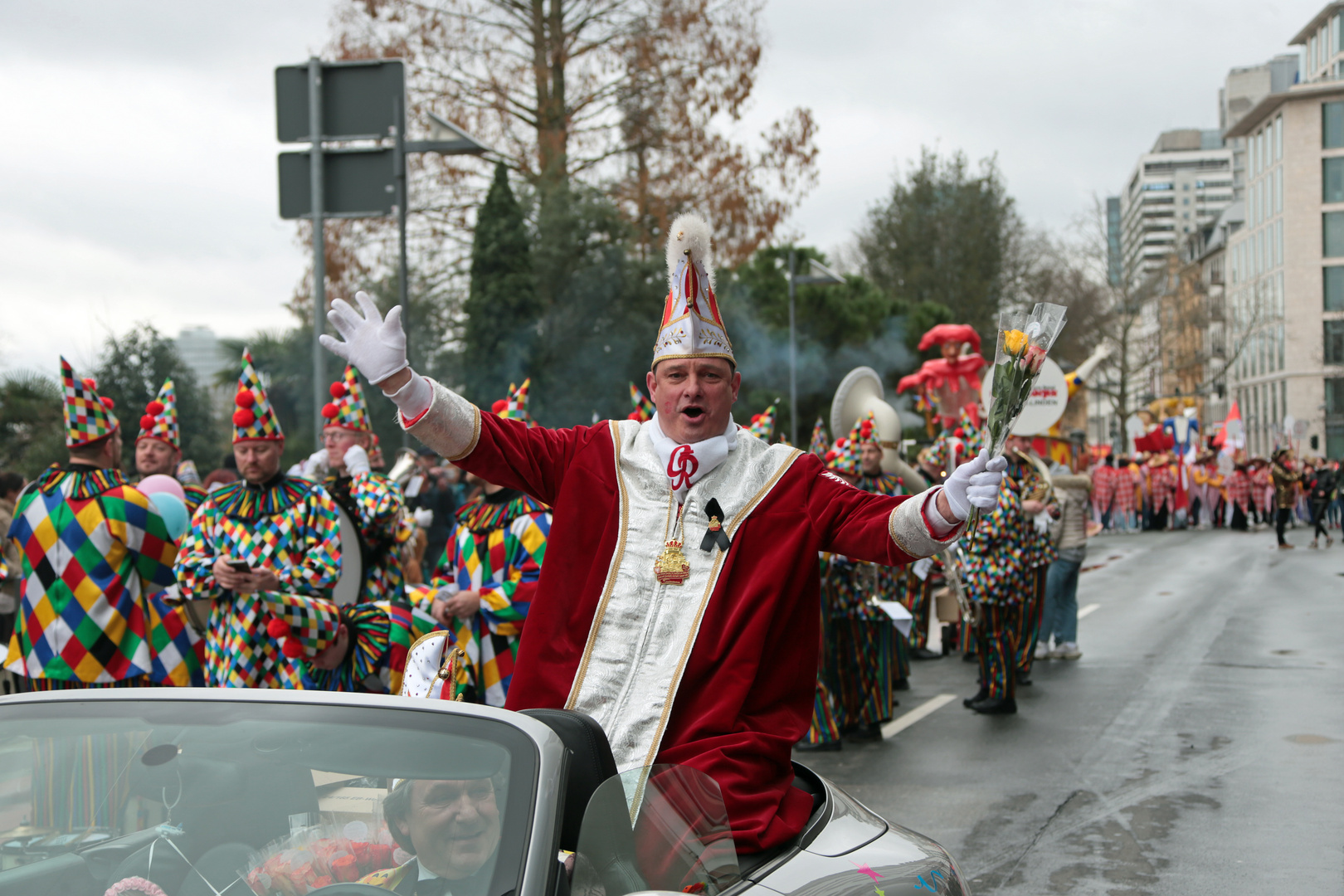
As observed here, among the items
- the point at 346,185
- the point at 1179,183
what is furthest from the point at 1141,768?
the point at 1179,183

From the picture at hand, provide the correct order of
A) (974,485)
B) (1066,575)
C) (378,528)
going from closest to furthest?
(974,485) → (378,528) → (1066,575)

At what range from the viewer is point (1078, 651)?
1134 centimetres

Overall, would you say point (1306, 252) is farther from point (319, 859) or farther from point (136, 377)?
point (319, 859)

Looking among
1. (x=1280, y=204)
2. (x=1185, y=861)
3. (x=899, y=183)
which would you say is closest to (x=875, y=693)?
Answer: (x=1185, y=861)

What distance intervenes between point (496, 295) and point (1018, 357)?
18.3 meters

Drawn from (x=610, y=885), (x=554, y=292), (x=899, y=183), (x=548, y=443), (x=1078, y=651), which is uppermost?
(x=899, y=183)

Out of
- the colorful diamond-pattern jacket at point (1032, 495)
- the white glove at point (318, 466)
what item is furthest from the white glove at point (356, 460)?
the colorful diamond-pattern jacket at point (1032, 495)

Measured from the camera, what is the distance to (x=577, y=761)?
86.4 inches

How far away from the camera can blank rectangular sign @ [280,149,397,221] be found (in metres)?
9.15

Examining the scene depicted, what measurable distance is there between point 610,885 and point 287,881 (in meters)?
0.53

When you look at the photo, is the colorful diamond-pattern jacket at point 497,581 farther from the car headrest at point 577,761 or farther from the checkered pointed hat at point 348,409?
the car headrest at point 577,761

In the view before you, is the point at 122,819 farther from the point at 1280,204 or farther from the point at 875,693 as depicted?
the point at 1280,204

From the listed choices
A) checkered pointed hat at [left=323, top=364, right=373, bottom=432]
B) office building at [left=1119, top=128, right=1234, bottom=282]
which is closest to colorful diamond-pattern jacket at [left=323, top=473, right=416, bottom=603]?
checkered pointed hat at [left=323, top=364, right=373, bottom=432]

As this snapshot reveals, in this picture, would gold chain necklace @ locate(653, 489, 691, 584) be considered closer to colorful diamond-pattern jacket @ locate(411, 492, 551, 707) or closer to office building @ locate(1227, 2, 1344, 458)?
colorful diamond-pattern jacket @ locate(411, 492, 551, 707)
